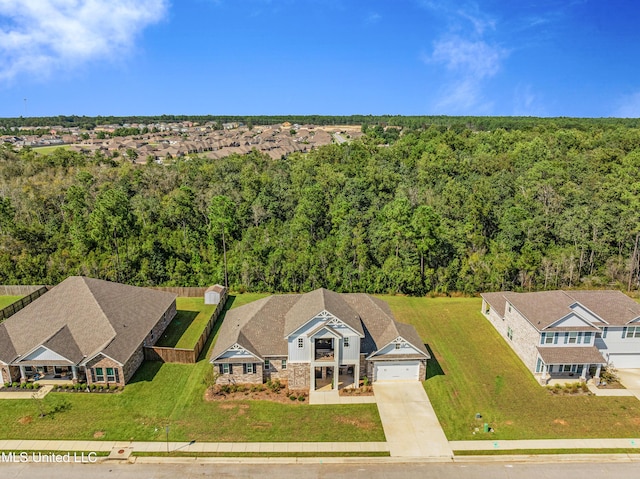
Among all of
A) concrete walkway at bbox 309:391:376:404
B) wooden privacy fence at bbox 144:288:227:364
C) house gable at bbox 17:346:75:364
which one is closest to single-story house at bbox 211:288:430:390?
concrete walkway at bbox 309:391:376:404

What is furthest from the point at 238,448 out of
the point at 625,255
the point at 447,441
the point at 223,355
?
the point at 625,255

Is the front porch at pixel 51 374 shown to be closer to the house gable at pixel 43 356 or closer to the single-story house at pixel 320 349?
the house gable at pixel 43 356

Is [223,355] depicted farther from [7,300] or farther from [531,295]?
[7,300]

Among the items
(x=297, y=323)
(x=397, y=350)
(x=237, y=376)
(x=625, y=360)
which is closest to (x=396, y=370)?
(x=397, y=350)

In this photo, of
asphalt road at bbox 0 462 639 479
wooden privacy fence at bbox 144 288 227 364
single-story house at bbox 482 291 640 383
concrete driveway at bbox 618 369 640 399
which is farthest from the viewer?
wooden privacy fence at bbox 144 288 227 364

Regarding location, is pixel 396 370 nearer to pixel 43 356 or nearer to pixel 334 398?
pixel 334 398

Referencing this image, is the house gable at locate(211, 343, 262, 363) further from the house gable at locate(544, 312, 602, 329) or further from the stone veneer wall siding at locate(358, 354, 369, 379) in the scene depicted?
the house gable at locate(544, 312, 602, 329)

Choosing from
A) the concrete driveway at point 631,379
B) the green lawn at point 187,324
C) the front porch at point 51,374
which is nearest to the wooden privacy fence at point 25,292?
the green lawn at point 187,324

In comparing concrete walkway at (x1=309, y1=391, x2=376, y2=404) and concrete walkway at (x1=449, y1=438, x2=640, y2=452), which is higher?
concrete walkway at (x1=309, y1=391, x2=376, y2=404)
